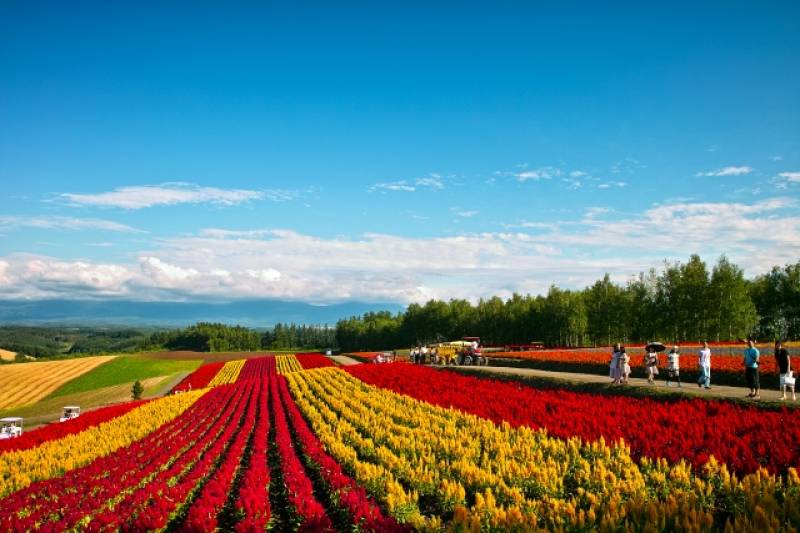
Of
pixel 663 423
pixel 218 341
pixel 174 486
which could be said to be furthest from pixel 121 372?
pixel 218 341

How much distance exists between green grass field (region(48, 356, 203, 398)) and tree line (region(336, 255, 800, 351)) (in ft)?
193

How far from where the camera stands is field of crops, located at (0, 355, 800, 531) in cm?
776

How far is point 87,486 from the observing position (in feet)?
44.2

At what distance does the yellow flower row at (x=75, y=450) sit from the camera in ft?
Answer: 54.4

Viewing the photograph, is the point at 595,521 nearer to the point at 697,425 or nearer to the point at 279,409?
the point at 697,425

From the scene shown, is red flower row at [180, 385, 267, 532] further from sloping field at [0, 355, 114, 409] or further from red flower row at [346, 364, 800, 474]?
sloping field at [0, 355, 114, 409]

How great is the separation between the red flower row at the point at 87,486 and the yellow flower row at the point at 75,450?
76 cm

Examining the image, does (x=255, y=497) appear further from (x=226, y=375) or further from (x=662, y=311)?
(x=662, y=311)

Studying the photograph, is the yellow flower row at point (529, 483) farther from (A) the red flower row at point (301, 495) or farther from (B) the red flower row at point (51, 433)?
(B) the red flower row at point (51, 433)

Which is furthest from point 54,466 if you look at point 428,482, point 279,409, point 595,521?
point 595,521

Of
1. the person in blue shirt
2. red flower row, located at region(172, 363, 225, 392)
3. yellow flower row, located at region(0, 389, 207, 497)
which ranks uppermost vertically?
the person in blue shirt

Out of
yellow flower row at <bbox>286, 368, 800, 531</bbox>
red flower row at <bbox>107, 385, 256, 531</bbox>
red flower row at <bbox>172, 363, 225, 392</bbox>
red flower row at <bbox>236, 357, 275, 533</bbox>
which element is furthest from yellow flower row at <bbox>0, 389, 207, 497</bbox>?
red flower row at <bbox>172, 363, 225, 392</bbox>

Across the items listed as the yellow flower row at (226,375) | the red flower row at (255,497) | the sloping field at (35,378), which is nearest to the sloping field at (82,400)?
the sloping field at (35,378)

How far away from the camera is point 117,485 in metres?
13.2
